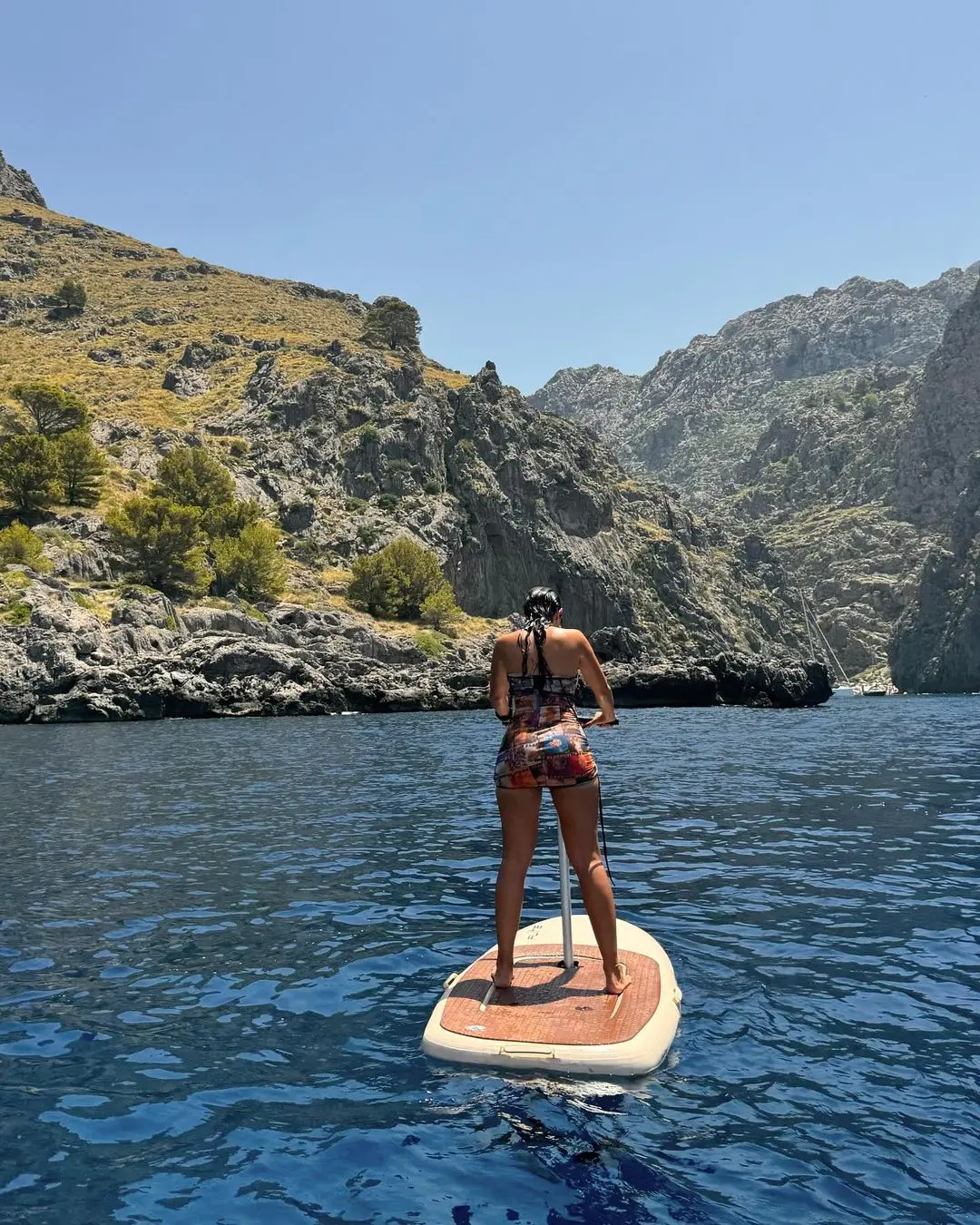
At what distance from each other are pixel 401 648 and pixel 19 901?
67911mm

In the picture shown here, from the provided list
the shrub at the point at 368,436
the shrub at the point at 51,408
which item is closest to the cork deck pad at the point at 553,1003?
the shrub at the point at 51,408

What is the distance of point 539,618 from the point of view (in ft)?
25.4

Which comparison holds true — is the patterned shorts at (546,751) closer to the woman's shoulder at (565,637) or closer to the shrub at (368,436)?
the woman's shoulder at (565,637)

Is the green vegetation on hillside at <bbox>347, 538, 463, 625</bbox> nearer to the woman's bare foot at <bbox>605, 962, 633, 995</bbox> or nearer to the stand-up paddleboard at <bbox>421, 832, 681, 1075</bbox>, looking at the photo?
the stand-up paddleboard at <bbox>421, 832, 681, 1075</bbox>

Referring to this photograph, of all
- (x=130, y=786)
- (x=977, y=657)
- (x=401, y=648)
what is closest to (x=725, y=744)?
(x=130, y=786)

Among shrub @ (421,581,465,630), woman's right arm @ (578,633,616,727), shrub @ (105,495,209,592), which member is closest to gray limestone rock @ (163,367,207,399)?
shrub @ (105,495,209,592)

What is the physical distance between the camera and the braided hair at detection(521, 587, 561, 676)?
7555 mm

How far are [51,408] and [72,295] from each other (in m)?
62.0

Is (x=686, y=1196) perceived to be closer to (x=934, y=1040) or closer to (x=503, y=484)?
(x=934, y=1040)

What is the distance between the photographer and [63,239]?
592ft

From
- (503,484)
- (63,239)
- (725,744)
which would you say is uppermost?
(63,239)

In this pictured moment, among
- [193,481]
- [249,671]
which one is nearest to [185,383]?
[193,481]

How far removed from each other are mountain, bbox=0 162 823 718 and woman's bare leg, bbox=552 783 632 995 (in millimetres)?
60713

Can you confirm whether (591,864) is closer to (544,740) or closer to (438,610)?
(544,740)
